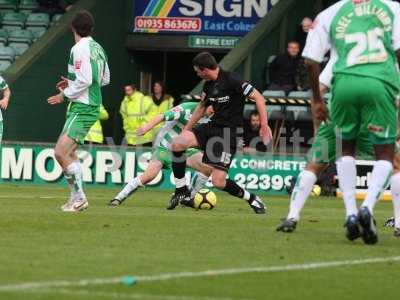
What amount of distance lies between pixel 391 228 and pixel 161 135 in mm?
5339

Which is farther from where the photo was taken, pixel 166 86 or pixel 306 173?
pixel 166 86

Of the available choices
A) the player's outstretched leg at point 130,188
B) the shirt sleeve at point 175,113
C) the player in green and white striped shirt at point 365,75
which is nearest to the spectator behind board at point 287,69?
the shirt sleeve at point 175,113

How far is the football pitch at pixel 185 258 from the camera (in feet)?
26.0

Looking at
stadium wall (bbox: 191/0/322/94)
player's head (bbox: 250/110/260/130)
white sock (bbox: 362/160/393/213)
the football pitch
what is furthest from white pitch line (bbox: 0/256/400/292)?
stadium wall (bbox: 191/0/322/94)

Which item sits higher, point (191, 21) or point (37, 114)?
point (191, 21)

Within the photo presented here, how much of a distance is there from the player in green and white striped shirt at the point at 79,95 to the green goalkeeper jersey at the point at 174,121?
226 centimetres

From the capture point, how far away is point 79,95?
1530cm

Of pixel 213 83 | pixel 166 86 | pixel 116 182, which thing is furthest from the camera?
pixel 166 86

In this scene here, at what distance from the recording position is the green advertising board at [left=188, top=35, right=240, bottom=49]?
29.7 metres

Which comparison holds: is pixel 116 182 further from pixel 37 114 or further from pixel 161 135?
pixel 161 135

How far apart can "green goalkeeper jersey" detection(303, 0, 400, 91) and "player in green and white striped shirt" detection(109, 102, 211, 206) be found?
6.43 meters

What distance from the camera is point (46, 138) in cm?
2839

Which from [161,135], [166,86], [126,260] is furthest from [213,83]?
[166,86]

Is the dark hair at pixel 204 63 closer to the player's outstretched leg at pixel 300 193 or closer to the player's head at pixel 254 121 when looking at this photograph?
the player's outstretched leg at pixel 300 193
